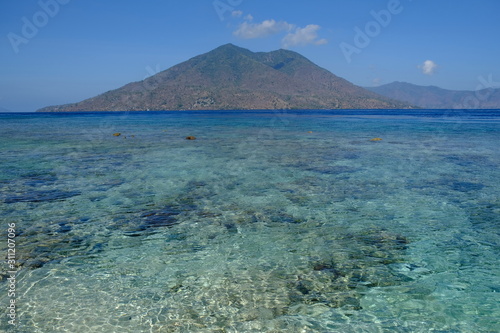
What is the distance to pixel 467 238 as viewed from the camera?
1026cm

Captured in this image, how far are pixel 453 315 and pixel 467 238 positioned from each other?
4.61 meters

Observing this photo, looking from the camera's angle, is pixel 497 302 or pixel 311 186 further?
pixel 311 186

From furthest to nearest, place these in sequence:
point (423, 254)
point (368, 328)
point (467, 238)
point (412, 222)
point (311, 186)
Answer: point (311, 186) < point (412, 222) < point (467, 238) < point (423, 254) < point (368, 328)

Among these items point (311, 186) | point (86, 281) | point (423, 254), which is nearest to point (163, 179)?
point (311, 186)

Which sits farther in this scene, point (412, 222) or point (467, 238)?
point (412, 222)

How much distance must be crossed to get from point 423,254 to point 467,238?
2.17 m

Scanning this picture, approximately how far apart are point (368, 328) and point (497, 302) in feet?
9.91

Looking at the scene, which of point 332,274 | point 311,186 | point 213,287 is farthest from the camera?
point 311,186

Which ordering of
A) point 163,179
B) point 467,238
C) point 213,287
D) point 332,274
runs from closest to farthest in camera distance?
point 213,287, point 332,274, point 467,238, point 163,179

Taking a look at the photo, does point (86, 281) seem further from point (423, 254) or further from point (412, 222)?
point (412, 222)

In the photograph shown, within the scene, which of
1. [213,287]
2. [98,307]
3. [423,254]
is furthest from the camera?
[423,254]

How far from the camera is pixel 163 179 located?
18750 millimetres

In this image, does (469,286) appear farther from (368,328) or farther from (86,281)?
(86,281)

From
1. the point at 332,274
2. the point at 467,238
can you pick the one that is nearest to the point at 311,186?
the point at 467,238
